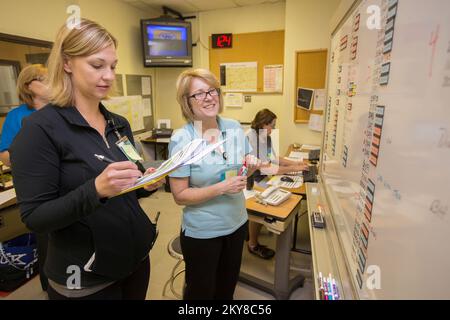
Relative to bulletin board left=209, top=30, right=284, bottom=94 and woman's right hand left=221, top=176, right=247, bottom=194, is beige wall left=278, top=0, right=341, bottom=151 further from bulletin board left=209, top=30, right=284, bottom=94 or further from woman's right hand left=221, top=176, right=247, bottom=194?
woman's right hand left=221, top=176, right=247, bottom=194

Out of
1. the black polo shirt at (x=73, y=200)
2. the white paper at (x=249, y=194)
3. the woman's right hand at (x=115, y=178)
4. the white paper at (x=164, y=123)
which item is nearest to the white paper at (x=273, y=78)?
the white paper at (x=164, y=123)

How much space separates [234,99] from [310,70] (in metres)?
1.26

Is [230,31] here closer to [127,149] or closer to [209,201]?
[209,201]

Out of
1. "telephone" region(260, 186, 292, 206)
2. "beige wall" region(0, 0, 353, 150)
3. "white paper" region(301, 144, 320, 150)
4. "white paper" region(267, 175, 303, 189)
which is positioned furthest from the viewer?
"white paper" region(301, 144, 320, 150)

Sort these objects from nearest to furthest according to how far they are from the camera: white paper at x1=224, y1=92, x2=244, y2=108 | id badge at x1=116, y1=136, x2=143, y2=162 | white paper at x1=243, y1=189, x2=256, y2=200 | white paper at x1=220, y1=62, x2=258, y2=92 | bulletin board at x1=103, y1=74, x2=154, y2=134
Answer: id badge at x1=116, y1=136, x2=143, y2=162
white paper at x1=243, y1=189, x2=256, y2=200
bulletin board at x1=103, y1=74, x2=154, y2=134
white paper at x1=220, y1=62, x2=258, y2=92
white paper at x1=224, y1=92, x2=244, y2=108

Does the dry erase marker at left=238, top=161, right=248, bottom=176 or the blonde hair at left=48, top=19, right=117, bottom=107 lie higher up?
the blonde hair at left=48, top=19, right=117, bottom=107

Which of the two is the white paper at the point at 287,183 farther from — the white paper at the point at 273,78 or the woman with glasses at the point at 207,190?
the white paper at the point at 273,78

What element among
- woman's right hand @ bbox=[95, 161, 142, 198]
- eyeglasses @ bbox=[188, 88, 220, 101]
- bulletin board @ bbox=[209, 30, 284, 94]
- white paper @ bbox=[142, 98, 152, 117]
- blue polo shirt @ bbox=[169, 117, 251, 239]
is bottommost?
blue polo shirt @ bbox=[169, 117, 251, 239]

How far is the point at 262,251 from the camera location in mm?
2580

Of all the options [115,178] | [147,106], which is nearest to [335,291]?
[115,178]

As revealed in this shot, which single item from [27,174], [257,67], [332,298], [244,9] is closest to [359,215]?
[332,298]

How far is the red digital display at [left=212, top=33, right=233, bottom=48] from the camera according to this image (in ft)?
13.7

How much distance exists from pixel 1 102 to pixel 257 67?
3166 millimetres

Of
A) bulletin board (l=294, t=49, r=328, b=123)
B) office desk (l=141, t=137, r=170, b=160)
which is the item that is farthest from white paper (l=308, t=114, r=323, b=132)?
office desk (l=141, t=137, r=170, b=160)
